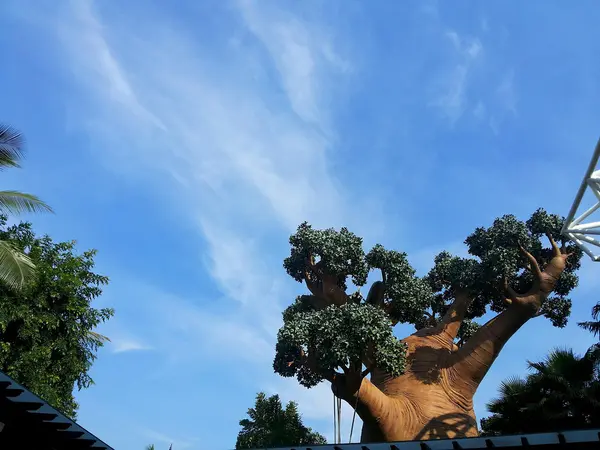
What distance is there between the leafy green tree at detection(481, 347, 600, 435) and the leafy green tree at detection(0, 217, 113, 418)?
43.7ft

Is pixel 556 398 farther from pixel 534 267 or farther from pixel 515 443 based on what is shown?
pixel 515 443

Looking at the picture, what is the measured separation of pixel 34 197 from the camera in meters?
15.3

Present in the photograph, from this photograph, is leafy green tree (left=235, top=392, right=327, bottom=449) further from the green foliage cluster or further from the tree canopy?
the green foliage cluster

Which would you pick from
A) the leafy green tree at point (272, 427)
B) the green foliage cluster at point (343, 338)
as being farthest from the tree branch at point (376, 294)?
the leafy green tree at point (272, 427)

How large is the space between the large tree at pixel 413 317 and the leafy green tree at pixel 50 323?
22.2 feet

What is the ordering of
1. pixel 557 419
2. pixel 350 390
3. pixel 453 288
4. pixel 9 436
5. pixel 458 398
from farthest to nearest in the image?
pixel 453 288
pixel 458 398
pixel 350 390
pixel 557 419
pixel 9 436

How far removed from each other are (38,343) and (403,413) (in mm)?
11944

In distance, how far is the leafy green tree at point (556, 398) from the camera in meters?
14.9

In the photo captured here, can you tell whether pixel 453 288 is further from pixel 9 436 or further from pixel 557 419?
pixel 9 436

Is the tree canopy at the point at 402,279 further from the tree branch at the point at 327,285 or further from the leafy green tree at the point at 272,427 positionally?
the leafy green tree at the point at 272,427

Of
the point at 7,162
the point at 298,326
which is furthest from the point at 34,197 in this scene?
the point at 298,326

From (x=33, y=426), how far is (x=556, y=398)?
13.3 m

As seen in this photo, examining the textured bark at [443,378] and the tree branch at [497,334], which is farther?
the tree branch at [497,334]

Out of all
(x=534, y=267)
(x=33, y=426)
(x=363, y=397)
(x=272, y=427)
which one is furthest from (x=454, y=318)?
(x=33, y=426)
